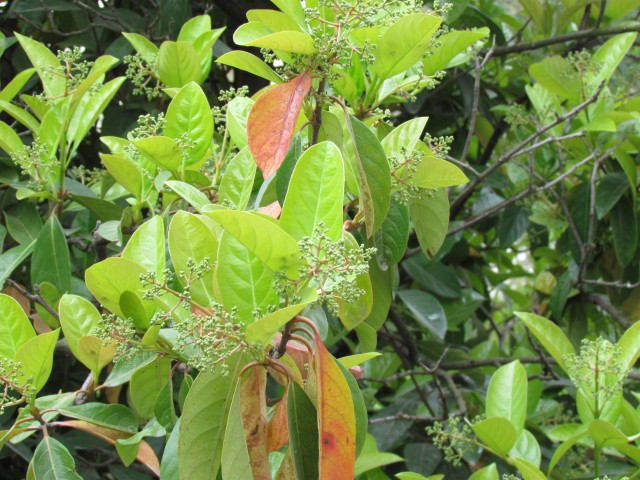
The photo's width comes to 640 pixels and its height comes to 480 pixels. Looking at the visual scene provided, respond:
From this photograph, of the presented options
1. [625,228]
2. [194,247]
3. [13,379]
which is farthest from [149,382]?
[625,228]

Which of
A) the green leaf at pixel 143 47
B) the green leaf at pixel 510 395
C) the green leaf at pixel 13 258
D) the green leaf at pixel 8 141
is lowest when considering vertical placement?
the green leaf at pixel 510 395

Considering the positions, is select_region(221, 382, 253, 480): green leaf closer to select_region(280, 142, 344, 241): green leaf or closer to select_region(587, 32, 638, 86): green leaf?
select_region(280, 142, 344, 241): green leaf

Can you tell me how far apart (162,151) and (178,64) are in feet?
1.19

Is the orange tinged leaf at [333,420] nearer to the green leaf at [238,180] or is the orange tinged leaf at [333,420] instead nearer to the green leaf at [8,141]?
the green leaf at [238,180]

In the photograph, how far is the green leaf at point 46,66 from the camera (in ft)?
4.80

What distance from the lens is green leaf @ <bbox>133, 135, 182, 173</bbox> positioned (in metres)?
1.16

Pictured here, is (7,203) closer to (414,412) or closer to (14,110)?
(14,110)

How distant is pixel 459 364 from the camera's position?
88.9 inches

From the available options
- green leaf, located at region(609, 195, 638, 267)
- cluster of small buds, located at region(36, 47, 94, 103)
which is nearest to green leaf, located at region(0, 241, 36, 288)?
cluster of small buds, located at region(36, 47, 94, 103)

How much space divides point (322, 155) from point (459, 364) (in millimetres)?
1449

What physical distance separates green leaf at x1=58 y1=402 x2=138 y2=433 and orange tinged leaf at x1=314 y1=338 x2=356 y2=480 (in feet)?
1.38

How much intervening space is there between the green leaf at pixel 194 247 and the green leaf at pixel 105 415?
31cm

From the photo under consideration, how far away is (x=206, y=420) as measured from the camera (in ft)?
3.00

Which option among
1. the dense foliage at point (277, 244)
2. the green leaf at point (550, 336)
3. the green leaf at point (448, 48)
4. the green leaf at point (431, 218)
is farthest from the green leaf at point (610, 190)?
the green leaf at point (431, 218)
